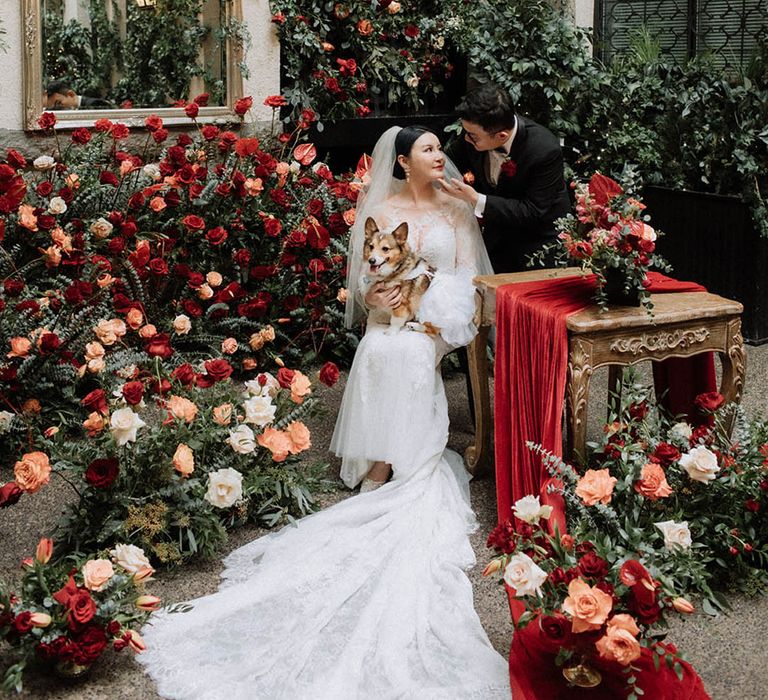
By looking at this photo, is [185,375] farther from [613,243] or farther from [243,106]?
[243,106]

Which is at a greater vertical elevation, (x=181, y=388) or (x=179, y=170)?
(x=179, y=170)

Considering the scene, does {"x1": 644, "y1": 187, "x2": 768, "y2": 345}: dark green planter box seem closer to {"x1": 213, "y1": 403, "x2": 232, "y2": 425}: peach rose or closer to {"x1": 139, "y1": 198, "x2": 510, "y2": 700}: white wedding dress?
{"x1": 139, "y1": 198, "x2": 510, "y2": 700}: white wedding dress

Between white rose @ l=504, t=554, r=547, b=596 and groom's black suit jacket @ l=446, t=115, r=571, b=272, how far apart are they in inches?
87.7

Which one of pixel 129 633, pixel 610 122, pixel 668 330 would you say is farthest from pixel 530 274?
pixel 610 122

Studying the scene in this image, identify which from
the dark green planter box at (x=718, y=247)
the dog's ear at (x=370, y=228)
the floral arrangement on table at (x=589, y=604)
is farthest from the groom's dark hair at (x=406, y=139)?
the dark green planter box at (x=718, y=247)

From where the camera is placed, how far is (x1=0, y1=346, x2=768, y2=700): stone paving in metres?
3.14

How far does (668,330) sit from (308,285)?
2564 millimetres

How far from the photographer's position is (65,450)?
4.05 meters

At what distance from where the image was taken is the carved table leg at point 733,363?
4.14 m

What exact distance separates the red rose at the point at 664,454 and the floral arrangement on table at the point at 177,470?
134 centimetres

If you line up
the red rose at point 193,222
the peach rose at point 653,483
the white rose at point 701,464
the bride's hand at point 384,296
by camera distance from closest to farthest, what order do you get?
1. the peach rose at point 653,483
2. the white rose at point 701,464
3. the bride's hand at point 384,296
4. the red rose at point 193,222

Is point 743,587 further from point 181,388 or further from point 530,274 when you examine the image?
point 181,388

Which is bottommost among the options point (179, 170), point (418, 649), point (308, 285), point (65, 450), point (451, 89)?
point (418, 649)

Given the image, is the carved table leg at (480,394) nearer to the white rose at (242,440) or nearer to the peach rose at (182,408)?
the white rose at (242,440)
